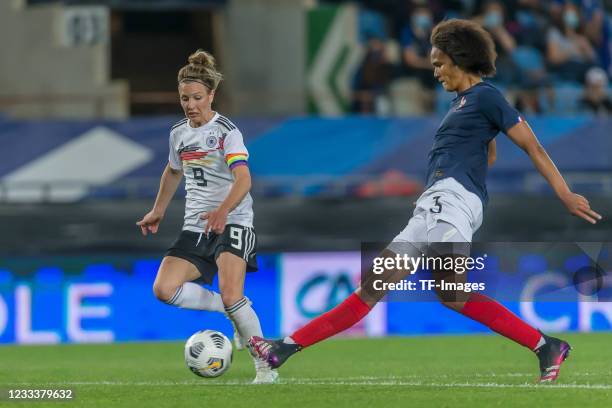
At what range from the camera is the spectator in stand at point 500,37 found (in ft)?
62.4

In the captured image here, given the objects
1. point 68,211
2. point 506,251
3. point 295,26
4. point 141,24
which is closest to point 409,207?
point 506,251

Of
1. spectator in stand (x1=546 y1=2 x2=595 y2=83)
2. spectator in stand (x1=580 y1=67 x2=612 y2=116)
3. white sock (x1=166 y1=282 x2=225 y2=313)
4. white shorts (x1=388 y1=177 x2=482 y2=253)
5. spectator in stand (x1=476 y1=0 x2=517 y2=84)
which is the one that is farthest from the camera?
spectator in stand (x1=546 y1=2 x2=595 y2=83)

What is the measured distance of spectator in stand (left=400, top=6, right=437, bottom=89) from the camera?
18703 millimetres

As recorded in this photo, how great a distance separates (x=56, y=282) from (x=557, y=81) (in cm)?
829

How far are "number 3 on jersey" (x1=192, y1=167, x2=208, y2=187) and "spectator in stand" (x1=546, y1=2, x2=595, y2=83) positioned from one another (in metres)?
12.0

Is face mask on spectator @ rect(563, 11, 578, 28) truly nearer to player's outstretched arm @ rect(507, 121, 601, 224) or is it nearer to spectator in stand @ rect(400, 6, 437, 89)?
spectator in stand @ rect(400, 6, 437, 89)

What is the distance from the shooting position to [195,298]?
26.8 feet

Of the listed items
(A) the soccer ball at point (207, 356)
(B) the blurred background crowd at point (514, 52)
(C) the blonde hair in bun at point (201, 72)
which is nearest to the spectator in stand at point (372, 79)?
(B) the blurred background crowd at point (514, 52)

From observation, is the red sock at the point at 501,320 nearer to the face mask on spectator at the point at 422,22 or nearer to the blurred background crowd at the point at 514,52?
the blurred background crowd at the point at 514,52

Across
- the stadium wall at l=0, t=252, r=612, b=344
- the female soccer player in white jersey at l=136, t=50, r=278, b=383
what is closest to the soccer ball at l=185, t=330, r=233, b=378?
the female soccer player in white jersey at l=136, t=50, r=278, b=383

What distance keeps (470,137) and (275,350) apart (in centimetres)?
148

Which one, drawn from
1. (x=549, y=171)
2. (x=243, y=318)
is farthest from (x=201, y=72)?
(x=549, y=171)

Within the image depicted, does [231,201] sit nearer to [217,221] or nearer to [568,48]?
[217,221]

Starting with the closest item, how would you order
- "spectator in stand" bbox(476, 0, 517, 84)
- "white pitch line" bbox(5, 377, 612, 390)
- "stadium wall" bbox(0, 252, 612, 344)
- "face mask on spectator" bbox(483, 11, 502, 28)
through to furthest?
"white pitch line" bbox(5, 377, 612, 390) < "stadium wall" bbox(0, 252, 612, 344) < "spectator in stand" bbox(476, 0, 517, 84) < "face mask on spectator" bbox(483, 11, 502, 28)
